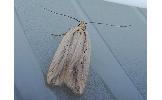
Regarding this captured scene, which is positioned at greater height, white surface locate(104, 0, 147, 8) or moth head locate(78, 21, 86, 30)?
white surface locate(104, 0, 147, 8)

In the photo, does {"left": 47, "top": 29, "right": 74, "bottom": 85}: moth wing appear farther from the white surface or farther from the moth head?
the white surface

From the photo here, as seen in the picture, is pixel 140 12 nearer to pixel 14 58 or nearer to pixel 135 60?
pixel 135 60

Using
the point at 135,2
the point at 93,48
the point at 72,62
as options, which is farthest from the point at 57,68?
the point at 135,2

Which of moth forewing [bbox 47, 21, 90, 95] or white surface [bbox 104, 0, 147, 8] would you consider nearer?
moth forewing [bbox 47, 21, 90, 95]

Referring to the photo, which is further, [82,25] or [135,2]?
[135,2]

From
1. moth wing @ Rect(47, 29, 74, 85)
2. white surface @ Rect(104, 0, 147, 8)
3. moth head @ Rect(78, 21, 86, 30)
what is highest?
white surface @ Rect(104, 0, 147, 8)

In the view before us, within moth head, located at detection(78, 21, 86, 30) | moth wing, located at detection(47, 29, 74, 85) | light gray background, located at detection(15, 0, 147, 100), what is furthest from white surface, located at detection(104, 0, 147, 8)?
Result: moth wing, located at detection(47, 29, 74, 85)

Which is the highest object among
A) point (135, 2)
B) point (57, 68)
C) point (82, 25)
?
point (135, 2)

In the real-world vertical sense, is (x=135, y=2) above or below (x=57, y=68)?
above

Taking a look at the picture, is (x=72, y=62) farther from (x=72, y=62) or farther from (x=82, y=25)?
(x=82, y=25)
